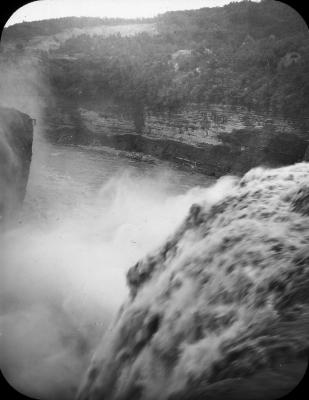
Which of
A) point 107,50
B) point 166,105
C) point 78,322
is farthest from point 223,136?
point 78,322

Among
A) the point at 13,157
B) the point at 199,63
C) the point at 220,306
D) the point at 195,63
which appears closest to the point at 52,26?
the point at 195,63

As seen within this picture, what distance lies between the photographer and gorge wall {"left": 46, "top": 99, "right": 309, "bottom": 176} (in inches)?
355

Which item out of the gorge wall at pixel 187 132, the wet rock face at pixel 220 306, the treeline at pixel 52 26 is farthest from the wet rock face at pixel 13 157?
the wet rock face at pixel 220 306

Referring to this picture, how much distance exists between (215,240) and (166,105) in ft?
26.8

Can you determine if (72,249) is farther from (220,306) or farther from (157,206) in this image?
(220,306)

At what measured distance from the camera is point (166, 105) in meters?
10.4

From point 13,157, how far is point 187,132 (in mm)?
5894

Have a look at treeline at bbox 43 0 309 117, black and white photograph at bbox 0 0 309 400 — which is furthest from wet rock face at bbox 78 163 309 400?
treeline at bbox 43 0 309 117

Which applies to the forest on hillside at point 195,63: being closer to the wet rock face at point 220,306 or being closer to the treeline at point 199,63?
the treeline at point 199,63

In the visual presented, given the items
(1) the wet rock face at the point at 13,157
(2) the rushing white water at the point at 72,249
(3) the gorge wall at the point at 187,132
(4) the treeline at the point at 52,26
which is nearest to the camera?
(2) the rushing white water at the point at 72,249

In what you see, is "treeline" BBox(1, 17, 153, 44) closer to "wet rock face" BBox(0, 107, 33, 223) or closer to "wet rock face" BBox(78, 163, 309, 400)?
"wet rock face" BBox(0, 107, 33, 223)

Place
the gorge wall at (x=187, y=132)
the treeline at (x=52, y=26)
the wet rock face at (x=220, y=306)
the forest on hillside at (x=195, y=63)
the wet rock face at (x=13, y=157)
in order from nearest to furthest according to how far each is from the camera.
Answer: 1. the wet rock face at (x=220, y=306)
2. the wet rock face at (x=13, y=157)
3. the treeline at (x=52, y=26)
4. the forest on hillside at (x=195, y=63)
5. the gorge wall at (x=187, y=132)

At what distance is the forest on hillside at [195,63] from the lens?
28.9 ft

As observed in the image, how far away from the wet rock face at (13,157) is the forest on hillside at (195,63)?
3590 mm
